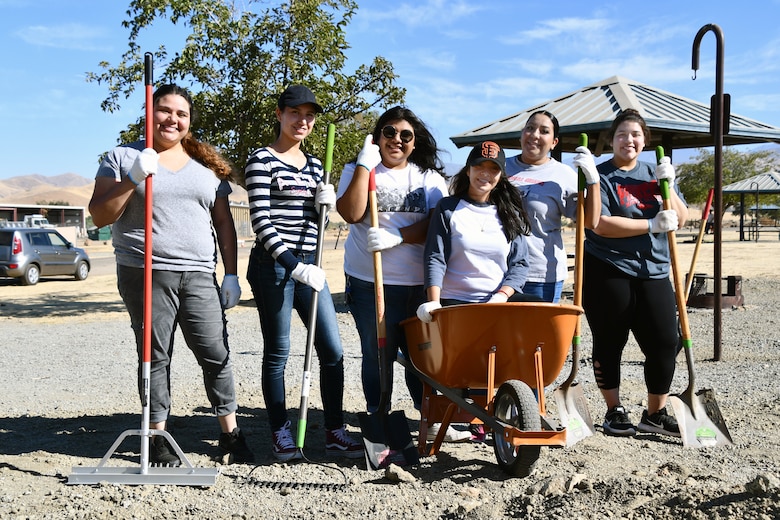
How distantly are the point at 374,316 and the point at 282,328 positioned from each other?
0.49m

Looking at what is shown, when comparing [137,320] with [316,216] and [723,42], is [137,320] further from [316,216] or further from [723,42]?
[723,42]

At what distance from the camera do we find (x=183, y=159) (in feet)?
12.7

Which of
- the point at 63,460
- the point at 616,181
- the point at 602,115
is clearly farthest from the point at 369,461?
the point at 602,115

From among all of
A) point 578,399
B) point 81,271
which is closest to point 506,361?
point 578,399

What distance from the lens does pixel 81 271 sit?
64.1ft

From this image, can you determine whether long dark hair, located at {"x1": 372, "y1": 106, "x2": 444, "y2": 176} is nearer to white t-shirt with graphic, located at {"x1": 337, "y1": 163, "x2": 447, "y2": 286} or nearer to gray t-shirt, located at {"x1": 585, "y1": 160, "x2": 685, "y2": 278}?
white t-shirt with graphic, located at {"x1": 337, "y1": 163, "x2": 447, "y2": 286}

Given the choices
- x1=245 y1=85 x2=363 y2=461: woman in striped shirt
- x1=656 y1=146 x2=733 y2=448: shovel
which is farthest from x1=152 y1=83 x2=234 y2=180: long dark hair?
x1=656 y1=146 x2=733 y2=448: shovel

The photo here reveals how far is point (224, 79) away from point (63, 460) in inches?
323

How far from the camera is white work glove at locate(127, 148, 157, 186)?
136 inches

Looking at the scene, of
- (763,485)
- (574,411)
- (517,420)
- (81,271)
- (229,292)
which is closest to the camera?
(763,485)

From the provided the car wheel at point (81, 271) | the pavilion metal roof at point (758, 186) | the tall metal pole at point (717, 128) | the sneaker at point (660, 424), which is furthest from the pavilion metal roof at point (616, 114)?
the pavilion metal roof at point (758, 186)

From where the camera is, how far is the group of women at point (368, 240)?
12.3ft

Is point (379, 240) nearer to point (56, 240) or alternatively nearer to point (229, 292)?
point (229, 292)

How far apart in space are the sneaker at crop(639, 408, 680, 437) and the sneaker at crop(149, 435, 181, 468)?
8.63 ft
